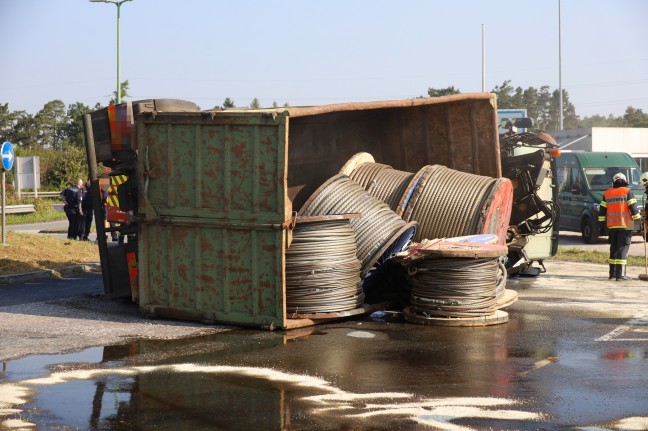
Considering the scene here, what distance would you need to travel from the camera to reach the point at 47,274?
16.5 meters

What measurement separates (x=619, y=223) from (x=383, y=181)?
5430mm

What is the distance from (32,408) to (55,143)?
74407mm

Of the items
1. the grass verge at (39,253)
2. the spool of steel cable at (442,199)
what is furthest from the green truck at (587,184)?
the grass verge at (39,253)

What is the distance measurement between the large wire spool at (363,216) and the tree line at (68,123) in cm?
286

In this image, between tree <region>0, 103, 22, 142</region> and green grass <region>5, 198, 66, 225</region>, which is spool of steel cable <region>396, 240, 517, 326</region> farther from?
tree <region>0, 103, 22, 142</region>

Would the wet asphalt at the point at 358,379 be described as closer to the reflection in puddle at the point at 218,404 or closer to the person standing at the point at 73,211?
the reflection in puddle at the point at 218,404

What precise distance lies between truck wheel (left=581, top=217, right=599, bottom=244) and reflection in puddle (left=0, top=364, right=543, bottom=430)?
17.6 m

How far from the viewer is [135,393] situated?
7695mm

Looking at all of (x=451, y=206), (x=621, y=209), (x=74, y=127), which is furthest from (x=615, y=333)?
(x=74, y=127)

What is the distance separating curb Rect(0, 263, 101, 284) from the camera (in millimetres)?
15758

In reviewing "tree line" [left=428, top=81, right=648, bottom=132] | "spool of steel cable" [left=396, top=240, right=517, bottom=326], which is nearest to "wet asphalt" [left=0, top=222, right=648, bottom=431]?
"spool of steel cable" [left=396, top=240, right=517, bottom=326]

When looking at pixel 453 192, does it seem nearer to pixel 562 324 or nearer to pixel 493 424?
pixel 562 324

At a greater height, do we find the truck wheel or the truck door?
the truck door

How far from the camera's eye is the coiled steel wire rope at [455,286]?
11.3 metres
